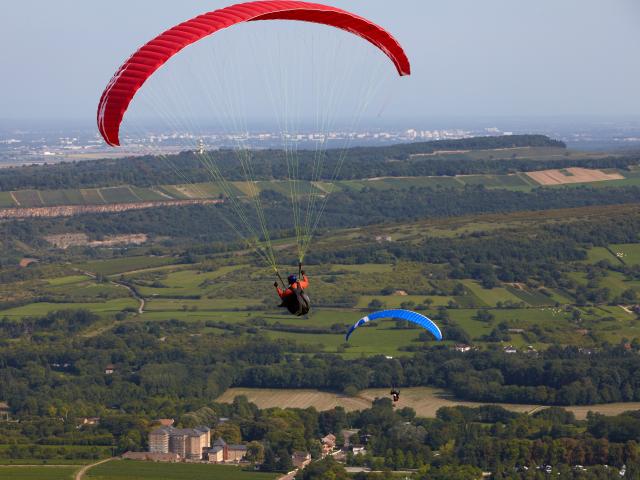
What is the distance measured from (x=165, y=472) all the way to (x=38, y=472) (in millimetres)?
5480

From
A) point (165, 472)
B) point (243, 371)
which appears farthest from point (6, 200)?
point (165, 472)

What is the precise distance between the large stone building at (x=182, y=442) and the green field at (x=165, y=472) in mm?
1625

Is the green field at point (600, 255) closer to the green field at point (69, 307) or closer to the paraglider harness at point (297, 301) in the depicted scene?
the green field at point (69, 307)

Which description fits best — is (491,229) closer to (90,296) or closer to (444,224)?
(444,224)

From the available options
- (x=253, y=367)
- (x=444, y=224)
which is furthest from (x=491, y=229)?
(x=253, y=367)

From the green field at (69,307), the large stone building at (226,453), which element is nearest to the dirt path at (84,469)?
the large stone building at (226,453)

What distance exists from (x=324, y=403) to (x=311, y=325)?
17.3 m

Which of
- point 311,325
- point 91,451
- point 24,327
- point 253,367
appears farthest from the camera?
point 24,327

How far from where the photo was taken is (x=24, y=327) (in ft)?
322

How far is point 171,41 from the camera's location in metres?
27.4

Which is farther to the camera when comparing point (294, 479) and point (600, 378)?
point (600, 378)

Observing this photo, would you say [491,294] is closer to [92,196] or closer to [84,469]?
[84,469]

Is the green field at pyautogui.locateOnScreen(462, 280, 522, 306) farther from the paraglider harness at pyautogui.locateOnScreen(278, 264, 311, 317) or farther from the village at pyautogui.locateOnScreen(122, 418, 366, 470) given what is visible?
the paraglider harness at pyautogui.locateOnScreen(278, 264, 311, 317)

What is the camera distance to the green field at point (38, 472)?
5919 centimetres
